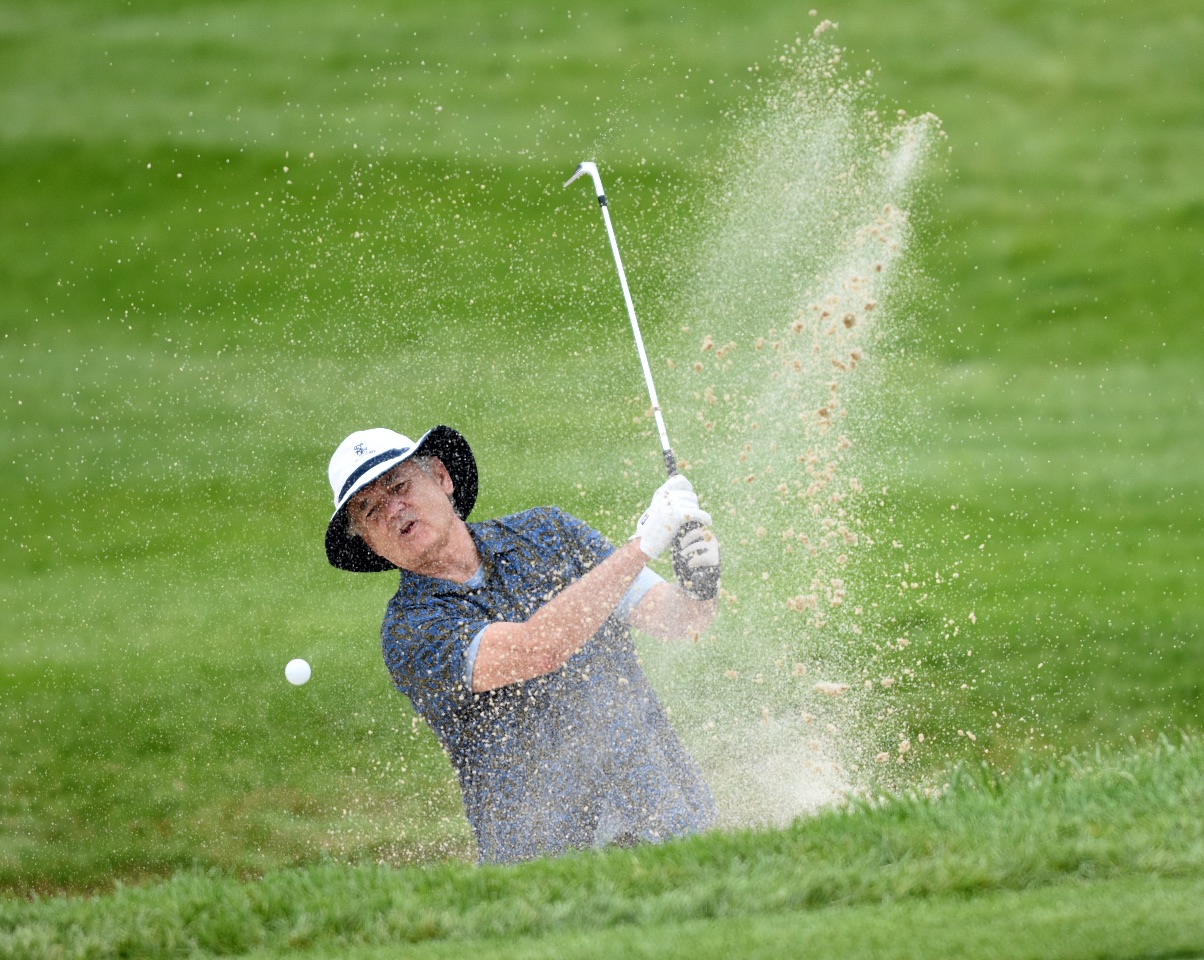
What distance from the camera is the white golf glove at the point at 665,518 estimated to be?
3.10 m

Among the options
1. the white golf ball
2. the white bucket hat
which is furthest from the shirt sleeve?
the white golf ball

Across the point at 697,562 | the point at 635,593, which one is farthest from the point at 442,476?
the point at 697,562

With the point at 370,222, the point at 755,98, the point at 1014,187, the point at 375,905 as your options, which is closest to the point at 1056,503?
the point at 1014,187

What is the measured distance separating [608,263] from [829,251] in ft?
4.11

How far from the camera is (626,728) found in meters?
3.35

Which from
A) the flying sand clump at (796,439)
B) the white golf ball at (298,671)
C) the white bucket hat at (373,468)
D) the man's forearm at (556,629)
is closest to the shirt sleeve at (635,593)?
the man's forearm at (556,629)

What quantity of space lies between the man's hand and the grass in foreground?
2.31ft

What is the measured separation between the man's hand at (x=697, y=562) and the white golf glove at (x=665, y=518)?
0.12m

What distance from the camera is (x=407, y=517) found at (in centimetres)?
332

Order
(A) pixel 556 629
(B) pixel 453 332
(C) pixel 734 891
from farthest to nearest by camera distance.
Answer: (B) pixel 453 332 < (A) pixel 556 629 < (C) pixel 734 891

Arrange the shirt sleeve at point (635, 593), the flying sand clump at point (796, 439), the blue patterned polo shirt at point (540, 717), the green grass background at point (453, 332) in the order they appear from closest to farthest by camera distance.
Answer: the blue patterned polo shirt at point (540, 717) < the shirt sleeve at point (635, 593) < the flying sand clump at point (796, 439) < the green grass background at point (453, 332)

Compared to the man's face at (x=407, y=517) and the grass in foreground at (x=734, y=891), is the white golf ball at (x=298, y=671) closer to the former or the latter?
the man's face at (x=407, y=517)

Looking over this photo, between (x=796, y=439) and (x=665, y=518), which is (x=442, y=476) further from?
(x=796, y=439)

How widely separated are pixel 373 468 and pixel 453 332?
15.4ft
